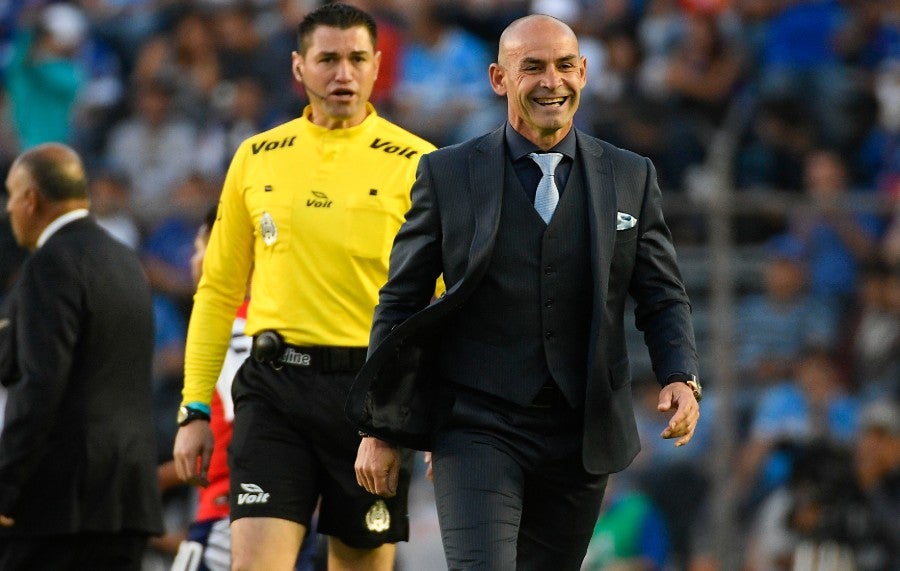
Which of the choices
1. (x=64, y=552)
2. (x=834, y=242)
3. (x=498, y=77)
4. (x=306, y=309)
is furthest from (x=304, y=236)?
(x=834, y=242)

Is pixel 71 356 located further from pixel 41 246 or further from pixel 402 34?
pixel 402 34

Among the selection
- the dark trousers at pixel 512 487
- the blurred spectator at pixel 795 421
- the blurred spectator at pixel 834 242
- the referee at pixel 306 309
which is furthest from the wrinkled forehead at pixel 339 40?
the blurred spectator at pixel 795 421

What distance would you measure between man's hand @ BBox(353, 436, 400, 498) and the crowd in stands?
5.50 m

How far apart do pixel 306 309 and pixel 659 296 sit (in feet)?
5.19

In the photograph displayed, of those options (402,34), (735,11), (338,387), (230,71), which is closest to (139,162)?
(230,71)

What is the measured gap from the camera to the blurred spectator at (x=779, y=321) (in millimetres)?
10930

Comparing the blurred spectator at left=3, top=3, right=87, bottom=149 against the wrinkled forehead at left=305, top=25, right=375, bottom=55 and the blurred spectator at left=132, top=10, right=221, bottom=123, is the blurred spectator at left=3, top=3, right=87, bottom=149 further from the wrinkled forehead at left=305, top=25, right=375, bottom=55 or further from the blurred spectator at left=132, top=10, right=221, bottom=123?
the wrinkled forehead at left=305, top=25, right=375, bottom=55

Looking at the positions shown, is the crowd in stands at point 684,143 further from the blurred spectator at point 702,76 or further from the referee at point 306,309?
the referee at point 306,309

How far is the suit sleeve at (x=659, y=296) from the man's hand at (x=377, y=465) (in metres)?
0.89

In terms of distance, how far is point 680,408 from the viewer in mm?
5285

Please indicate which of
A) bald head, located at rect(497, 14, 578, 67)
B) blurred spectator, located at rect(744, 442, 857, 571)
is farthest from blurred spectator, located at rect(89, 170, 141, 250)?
bald head, located at rect(497, 14, 578, 67)

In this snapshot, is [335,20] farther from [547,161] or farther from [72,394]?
[72,394]

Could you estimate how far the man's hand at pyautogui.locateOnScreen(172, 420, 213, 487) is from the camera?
261 inches

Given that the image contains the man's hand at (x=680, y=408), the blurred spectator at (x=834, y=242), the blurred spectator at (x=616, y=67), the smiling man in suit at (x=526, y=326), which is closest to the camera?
the man's hand at (x=680, y=408)
